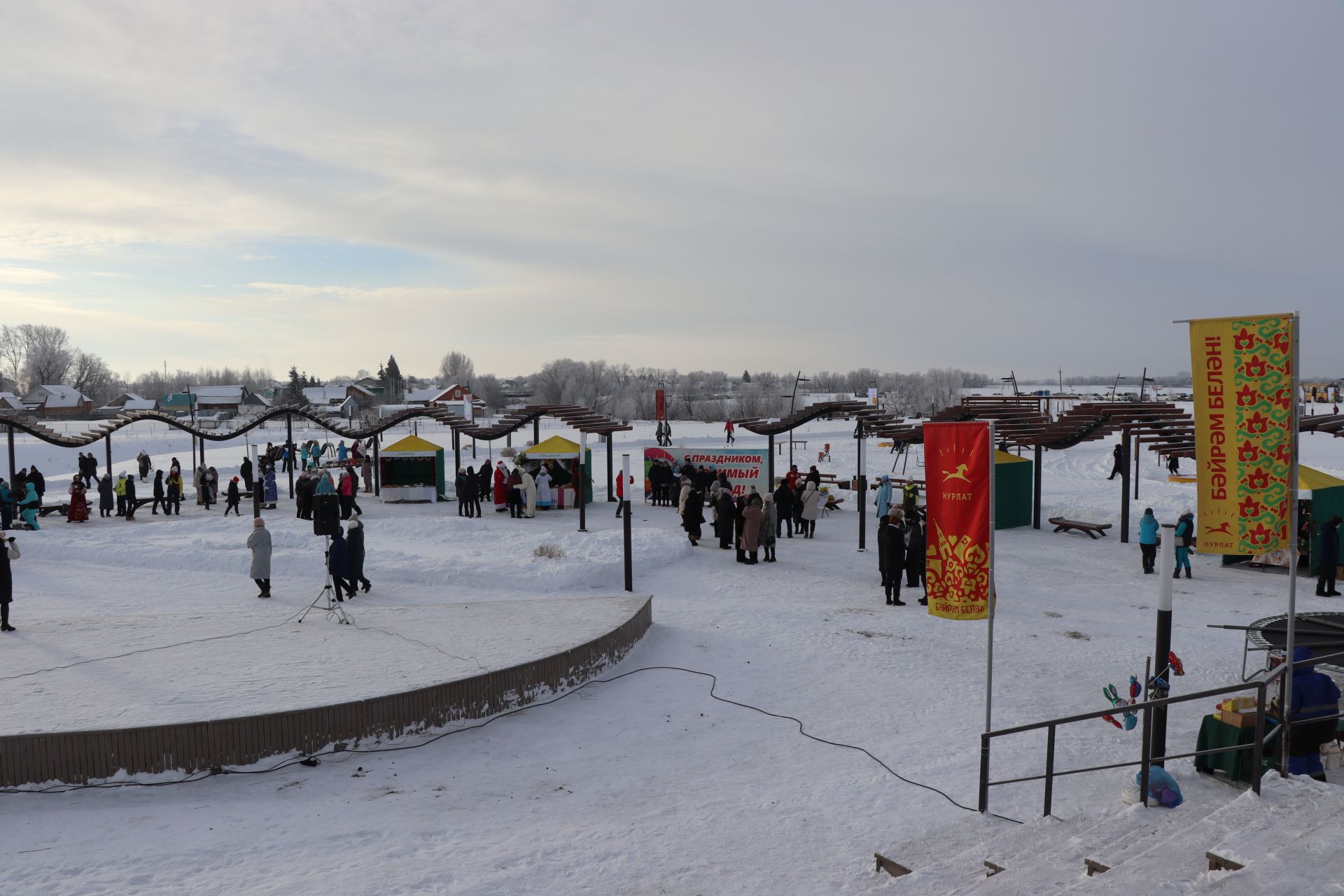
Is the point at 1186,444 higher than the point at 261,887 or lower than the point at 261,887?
higher

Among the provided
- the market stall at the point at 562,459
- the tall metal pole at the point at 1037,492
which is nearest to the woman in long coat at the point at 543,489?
the market stall at the point at 562,459

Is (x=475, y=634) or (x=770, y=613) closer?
(x=475, y=634)

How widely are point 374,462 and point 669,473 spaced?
1051cm

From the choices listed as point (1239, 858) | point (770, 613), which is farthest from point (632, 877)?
point (770, 613)

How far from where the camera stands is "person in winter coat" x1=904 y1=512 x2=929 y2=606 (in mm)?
14359

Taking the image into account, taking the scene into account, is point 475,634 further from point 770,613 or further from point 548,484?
point 548,484

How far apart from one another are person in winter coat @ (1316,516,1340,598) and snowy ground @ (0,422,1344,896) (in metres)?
0.61

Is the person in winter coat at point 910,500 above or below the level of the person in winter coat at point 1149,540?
above

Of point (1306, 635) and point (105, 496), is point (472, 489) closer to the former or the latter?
point (105, 496)

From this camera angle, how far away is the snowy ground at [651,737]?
5.88 meters

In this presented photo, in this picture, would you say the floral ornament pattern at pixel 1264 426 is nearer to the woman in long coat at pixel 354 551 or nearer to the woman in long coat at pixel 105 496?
the woman in long coat at pixel 354 551

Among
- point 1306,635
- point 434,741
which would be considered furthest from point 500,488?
point 1306,635

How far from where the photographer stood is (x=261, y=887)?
545 centimetres

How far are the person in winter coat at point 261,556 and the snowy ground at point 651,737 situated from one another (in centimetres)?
49
